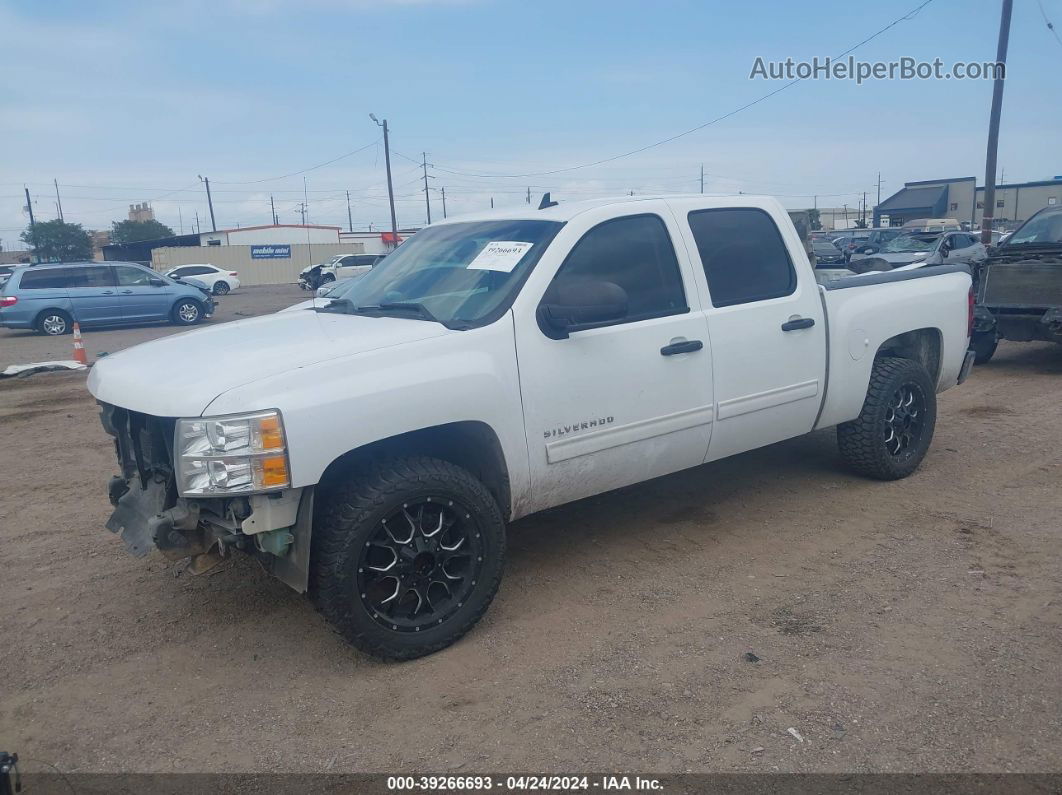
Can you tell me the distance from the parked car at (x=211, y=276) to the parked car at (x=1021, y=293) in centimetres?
3412

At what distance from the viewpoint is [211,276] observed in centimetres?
3909

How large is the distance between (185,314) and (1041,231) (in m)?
17.5

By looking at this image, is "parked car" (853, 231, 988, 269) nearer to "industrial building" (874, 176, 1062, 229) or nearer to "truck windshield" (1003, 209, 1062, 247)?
"truck windshield" (1003, 209, 1062, 247)

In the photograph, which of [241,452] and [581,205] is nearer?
[241,452]

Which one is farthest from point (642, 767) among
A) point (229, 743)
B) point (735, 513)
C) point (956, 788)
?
point (735, 513)

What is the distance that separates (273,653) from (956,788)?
271cm

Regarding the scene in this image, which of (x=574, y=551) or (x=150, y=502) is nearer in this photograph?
(x=150, y=502)

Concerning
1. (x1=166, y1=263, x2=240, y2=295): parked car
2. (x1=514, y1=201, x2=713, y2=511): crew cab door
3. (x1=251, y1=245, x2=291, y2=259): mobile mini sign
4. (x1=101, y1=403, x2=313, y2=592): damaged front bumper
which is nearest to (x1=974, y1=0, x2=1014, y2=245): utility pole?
(x1=514, y1=201, x2=713, y2=511): crew cab door

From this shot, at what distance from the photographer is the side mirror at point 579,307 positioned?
391 centimetres

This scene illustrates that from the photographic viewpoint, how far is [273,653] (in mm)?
3871

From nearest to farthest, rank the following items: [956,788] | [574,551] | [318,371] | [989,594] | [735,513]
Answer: [956,788], [318,371], [989,594], [574,551], [735,513]

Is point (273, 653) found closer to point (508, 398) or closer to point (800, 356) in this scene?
point (508, 398)

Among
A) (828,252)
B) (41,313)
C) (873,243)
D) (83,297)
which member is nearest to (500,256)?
(83,297)

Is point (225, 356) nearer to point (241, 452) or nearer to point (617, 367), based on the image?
point (241, 452)
